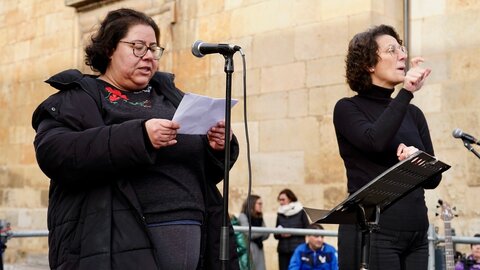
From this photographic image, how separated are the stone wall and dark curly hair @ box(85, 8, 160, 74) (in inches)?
185

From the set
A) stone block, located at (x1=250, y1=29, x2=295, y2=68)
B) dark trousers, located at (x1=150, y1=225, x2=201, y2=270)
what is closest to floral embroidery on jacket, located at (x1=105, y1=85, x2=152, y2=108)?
dark trousers, located at (x1=150, y1=225, x2=201, y2=270)

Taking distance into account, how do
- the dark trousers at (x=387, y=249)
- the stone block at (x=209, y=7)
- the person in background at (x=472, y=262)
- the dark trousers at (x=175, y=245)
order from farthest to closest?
the stone block at (x=209, y=7)
the person in background at (x=472, y=262)
the dark trousers at (x=387, y=249)
the dark trousers at (x=175, y=245)

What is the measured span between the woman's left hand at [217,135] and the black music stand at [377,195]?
48 cm

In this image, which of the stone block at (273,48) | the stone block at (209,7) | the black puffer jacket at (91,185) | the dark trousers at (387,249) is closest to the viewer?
the black puffer jacket at (91,185)

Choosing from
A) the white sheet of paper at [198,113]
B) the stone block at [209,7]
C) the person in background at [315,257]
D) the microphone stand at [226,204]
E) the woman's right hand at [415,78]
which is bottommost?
the person in background at [315,257]

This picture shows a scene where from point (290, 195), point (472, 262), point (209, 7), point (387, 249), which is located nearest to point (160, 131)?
point (387, 249)

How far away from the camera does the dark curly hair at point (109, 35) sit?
9.11 feet

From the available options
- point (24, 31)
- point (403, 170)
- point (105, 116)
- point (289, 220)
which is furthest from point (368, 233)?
point (24, 31)

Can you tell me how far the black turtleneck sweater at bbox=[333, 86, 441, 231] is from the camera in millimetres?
3041

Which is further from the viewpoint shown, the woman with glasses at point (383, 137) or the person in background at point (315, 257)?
the person in background at point (315, 257)

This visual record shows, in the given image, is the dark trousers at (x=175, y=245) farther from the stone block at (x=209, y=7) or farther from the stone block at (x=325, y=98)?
the stone block at (x=209, y=7)

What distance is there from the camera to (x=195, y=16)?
9.09m

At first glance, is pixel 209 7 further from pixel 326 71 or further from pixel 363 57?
pixel 363 57

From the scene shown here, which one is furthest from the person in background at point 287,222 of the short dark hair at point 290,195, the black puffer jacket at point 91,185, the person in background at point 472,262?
the black puffer jacket at point 91,185
